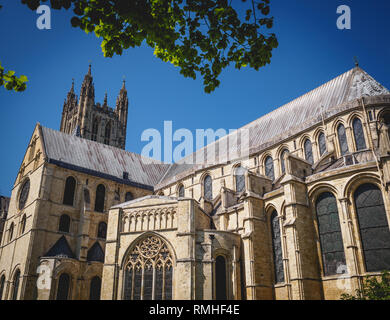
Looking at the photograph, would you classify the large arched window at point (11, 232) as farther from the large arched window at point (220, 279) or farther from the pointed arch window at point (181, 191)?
the large arched window at point (220, 279)

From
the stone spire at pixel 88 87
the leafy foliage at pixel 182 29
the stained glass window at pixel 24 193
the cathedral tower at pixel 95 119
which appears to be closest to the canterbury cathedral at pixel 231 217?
the stained glass window at pixel 24 193

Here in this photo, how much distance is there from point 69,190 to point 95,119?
2789 cm

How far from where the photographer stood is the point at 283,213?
19266 mm

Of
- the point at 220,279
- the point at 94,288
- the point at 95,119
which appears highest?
the point at 95,119

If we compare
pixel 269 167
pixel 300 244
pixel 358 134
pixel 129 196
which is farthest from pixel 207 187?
pixel 300 244

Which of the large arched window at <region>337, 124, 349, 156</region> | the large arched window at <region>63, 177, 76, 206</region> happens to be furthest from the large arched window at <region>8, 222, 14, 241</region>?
the large arched window at <region>337, 124, 349, 156</region>

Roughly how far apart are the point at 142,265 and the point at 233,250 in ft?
17.7

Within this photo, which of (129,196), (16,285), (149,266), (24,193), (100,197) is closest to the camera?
(149,266)

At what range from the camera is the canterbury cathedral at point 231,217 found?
16.5 metres

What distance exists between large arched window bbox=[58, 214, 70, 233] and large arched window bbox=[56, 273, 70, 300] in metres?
4.10

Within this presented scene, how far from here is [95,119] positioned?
55.4 metres

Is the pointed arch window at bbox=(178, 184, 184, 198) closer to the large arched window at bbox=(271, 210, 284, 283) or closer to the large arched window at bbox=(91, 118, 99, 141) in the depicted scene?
the large arched window at bbox=(271, 210, 284, 283)

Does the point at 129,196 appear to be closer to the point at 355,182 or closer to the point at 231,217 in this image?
the point at 231,217
